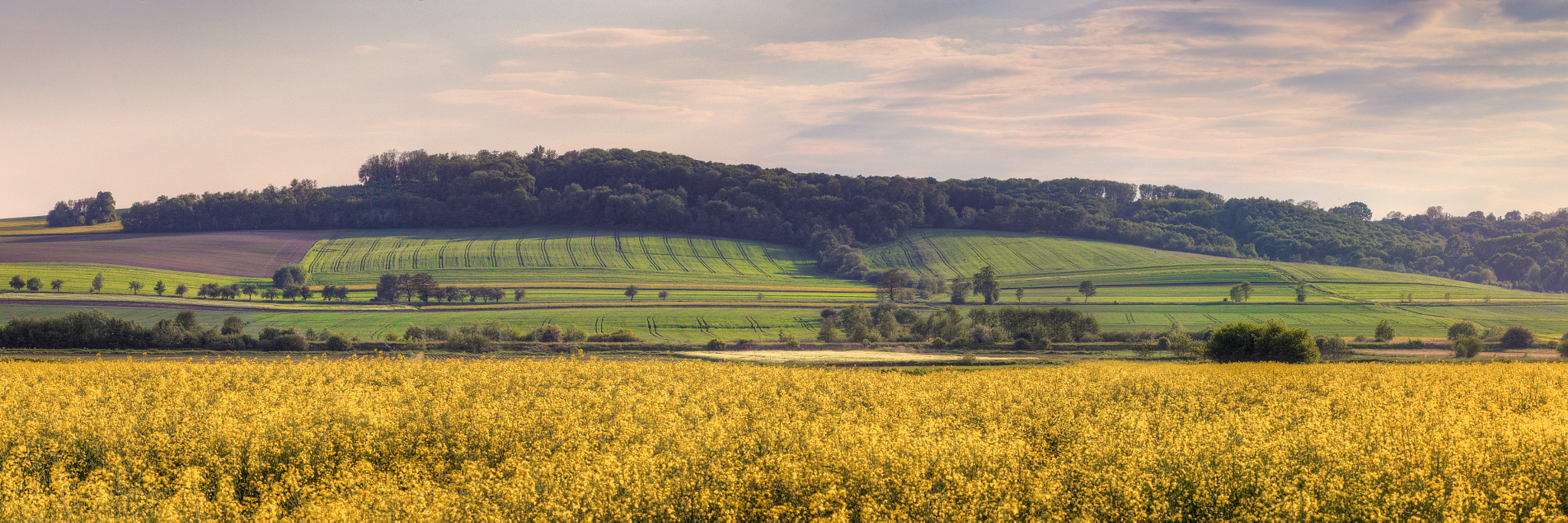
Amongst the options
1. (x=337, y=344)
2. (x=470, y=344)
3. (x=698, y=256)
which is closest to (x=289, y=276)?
(x=337, y=344)

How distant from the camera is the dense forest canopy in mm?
158875

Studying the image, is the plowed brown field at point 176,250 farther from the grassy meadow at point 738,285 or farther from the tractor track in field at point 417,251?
the tractor track in field at point 417,251

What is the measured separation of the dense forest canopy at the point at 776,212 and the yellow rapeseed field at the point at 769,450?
398 feet

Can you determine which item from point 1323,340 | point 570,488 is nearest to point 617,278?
point 1323,340

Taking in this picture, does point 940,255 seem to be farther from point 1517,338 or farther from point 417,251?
point 417,251

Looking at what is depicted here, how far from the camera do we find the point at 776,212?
174500 mm

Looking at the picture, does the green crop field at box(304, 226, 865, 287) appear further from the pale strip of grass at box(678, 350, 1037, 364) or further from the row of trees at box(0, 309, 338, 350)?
the pale strip of grass at box(678, 350, 1037, 364)

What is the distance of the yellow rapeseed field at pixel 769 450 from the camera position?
1347 centimetres

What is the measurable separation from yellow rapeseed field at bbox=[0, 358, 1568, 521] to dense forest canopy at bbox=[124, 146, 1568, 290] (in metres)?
121

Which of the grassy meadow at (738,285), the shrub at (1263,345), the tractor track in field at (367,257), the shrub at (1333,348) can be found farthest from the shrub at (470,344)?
the tractor track in field at (367,257)

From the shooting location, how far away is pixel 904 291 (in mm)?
123625

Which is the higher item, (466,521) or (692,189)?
(692,189)

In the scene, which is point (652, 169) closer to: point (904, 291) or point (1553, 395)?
point (904, 291)

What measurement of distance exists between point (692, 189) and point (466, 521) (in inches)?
6771
